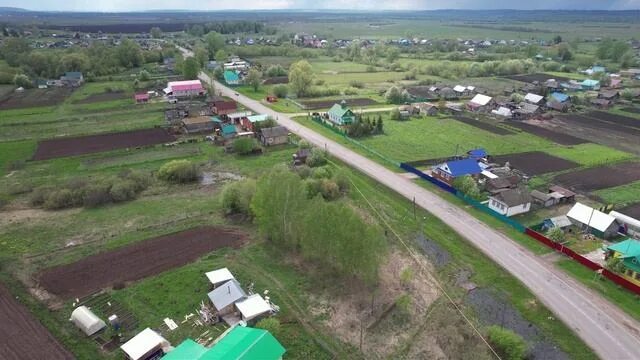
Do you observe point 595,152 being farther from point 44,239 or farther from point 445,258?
point 44,239

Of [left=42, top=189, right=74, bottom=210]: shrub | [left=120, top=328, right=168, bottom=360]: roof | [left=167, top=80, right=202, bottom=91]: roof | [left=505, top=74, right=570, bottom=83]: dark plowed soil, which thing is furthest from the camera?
[left=505, top=74, right=570, bottom=83]: dark plowed soil

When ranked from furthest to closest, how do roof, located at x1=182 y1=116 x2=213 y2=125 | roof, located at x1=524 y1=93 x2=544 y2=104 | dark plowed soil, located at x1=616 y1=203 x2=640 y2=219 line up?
roof, located at x1=524 y1=93 x2=544 y2=104, roof, located at x1=182 y1=116 x2=213 y2=125, dark plowed soil, located at x1=616 y1=203 x2=640 y2=219

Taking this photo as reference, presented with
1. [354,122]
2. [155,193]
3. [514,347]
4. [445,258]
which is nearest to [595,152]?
[354,122]

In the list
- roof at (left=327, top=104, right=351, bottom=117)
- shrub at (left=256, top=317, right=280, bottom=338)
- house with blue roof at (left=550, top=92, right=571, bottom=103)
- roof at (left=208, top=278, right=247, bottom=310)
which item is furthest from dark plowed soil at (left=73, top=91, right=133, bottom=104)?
house with blue roof at (left=550, top=92, right=571, bottom=103)

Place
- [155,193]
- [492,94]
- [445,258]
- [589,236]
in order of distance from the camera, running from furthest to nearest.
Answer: [492,94] < [155,193] < [589,236] < [445,258]

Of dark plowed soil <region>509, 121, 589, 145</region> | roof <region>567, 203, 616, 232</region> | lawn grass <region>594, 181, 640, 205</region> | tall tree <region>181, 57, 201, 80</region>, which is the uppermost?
tall tree <region>181, 57, 201, 80</region>

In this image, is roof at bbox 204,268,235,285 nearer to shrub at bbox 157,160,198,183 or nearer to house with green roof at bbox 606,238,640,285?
shrub at bbox 157,160,198,183

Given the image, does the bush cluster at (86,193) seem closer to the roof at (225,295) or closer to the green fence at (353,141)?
the roof at (225,295)

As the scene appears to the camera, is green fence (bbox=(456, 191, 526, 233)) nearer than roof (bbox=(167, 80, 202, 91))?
Yes
